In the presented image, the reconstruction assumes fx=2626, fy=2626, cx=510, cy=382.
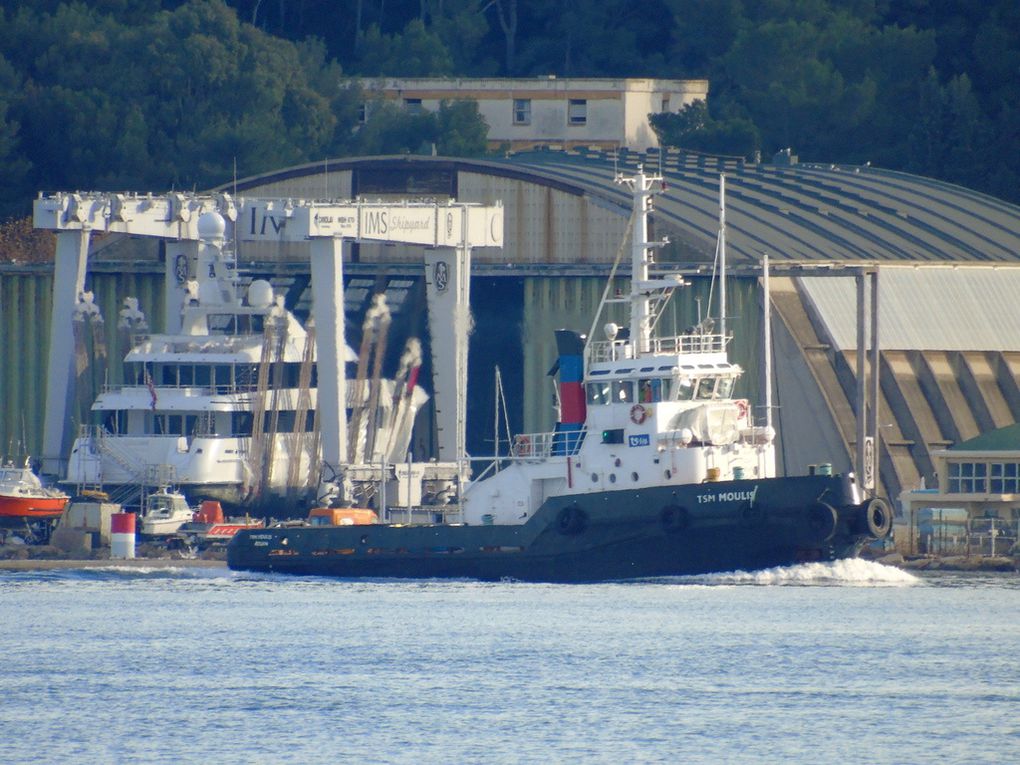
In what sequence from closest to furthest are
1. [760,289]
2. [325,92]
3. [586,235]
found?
[760,289] → [586,235] → [325,92]

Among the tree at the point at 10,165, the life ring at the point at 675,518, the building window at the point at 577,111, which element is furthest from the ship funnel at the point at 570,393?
the building window at the point at 577,111

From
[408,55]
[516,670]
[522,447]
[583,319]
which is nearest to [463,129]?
[408,55]

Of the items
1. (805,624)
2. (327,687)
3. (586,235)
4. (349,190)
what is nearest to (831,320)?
(586,235)

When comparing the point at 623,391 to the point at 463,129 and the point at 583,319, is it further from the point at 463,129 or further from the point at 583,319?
the point at 463,129

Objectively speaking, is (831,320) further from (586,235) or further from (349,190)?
(349,190)

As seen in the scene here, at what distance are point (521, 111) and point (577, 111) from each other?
248 cm

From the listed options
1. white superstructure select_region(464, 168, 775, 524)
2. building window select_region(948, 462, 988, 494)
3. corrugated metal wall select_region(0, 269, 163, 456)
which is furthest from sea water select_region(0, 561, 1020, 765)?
corrugated metal wall select_region(0, 269, 163, 456)

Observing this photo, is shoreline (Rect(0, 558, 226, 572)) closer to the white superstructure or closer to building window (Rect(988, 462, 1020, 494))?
the white superstructure

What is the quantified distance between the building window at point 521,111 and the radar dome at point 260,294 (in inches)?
1632

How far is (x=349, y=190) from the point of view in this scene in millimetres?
69312

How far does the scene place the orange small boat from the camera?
59438 millimetres

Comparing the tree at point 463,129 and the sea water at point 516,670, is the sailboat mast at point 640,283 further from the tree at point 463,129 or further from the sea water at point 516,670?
the tree at point 463,129

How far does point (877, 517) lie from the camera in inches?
1928

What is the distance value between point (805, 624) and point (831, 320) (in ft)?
64.8
